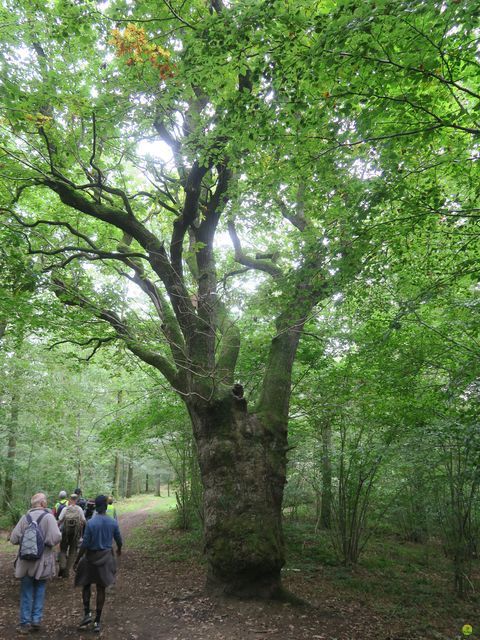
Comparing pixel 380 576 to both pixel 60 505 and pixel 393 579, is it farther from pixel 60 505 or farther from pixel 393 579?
pixel 60 505

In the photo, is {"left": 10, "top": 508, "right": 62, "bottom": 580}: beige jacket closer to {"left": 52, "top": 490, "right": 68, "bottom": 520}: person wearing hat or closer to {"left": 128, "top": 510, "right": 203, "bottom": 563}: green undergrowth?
{"left": 52, "top": 490, "right": 68, "bottom": 520}: person wearing hat

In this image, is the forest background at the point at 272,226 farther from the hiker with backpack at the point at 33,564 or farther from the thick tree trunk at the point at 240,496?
the hiker with backpack at the point at 33,564

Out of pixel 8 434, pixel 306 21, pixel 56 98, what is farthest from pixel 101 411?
pixel 306 21

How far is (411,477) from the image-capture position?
819cm

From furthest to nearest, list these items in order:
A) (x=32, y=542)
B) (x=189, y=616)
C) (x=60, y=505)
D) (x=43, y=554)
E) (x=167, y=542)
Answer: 1. (x=167, y=542)
2. (x=60, y=505)
3. (x=189, y=616)
4. (x=43, y=554)
5. (x=32, y=542)

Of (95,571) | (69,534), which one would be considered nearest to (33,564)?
(95,571)

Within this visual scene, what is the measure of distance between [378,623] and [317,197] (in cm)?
655

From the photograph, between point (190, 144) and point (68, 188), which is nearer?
point (190, 144)

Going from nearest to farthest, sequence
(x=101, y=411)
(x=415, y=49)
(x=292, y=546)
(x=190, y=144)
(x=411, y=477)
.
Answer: (x=415, y=49) → (x=190, y=144) → (x=411, y=477) → (x=292, y=546) → (x=101, y=411)

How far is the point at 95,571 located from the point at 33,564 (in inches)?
31.6

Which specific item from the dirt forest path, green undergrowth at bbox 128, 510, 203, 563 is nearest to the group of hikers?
the dirt forest path

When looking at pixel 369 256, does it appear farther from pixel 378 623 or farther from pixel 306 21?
pixel 378 623

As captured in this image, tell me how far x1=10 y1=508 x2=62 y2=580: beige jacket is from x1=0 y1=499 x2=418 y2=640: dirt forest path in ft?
2.36

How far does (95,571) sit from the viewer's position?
5141mm
